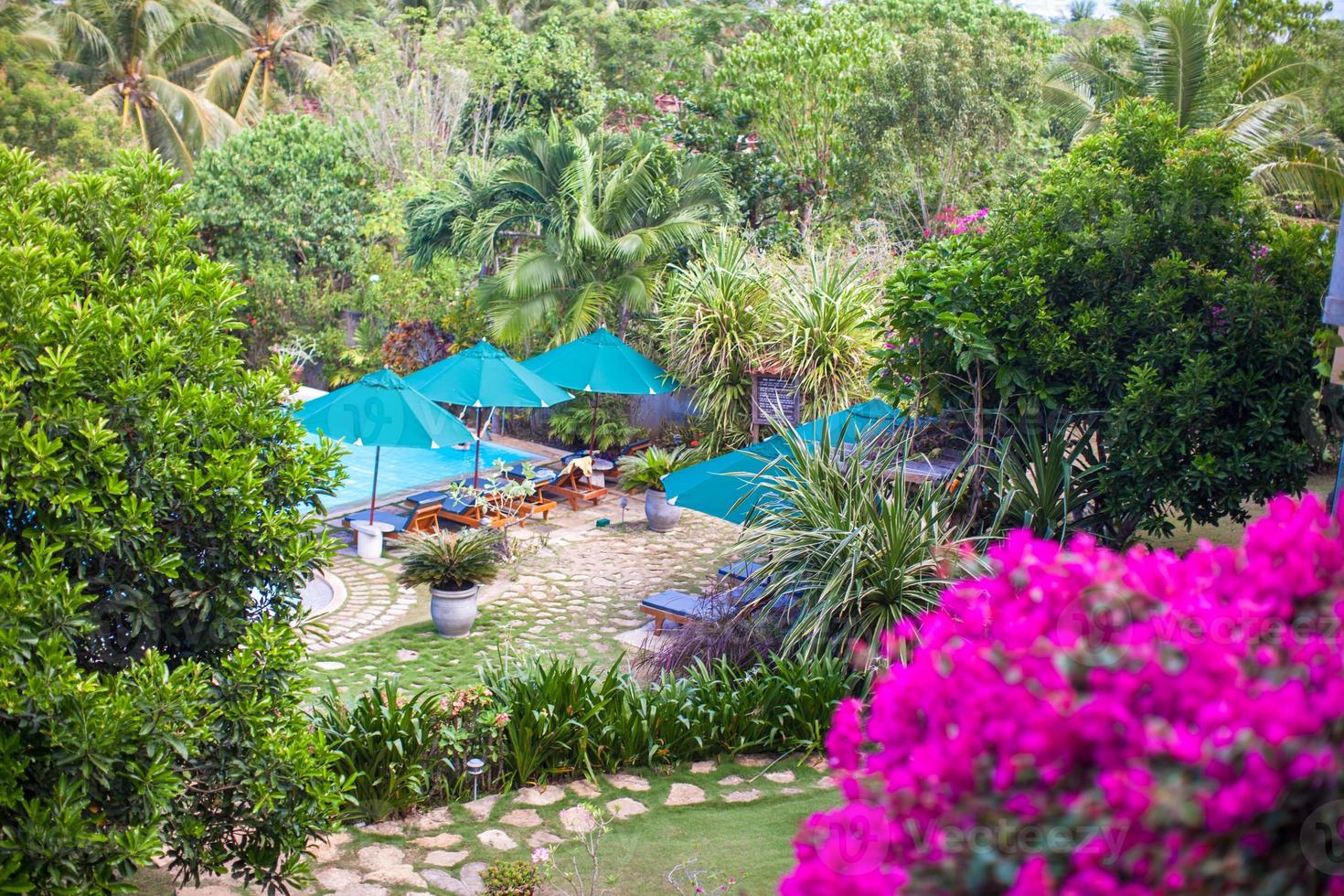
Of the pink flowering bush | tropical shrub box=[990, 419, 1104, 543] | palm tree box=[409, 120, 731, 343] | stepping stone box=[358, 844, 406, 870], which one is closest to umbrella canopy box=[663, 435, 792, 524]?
tropical shrub box=[990, 419, 1104, 543]

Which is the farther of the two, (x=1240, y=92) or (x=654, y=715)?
(x=1240, y=92)

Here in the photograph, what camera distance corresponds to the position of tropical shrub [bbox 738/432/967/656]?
882 centimetres

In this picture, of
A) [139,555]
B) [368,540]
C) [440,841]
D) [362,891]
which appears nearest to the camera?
[139,555]

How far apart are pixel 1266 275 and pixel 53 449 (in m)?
8.53

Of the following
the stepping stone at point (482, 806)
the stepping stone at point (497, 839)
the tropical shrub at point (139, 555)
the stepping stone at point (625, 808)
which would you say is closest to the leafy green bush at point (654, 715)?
the stepping stone at point (482, 806)

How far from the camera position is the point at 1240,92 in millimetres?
20141

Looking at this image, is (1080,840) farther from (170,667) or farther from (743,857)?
(743,857)

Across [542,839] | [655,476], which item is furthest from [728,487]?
[655,476]

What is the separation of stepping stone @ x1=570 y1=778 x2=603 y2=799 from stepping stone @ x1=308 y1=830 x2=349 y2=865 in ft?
4.93

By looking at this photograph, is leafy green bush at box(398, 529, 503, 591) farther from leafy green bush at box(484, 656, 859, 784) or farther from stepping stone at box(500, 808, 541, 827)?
Answer: stepping stone at box(500, 808, 541, 827)

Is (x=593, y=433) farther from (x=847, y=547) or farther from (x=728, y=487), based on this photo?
(x=847, y=547)

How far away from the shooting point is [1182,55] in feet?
59.0

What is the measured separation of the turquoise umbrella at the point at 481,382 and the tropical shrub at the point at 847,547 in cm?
590

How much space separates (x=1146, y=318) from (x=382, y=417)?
330 inches
